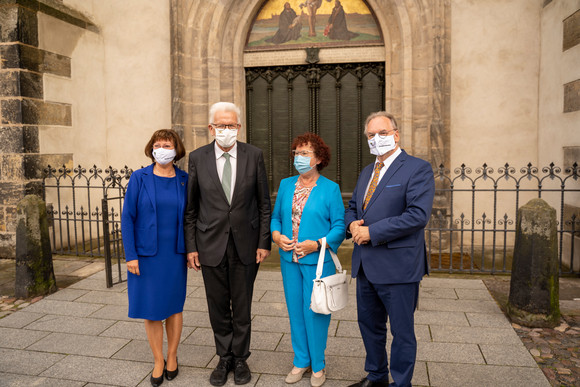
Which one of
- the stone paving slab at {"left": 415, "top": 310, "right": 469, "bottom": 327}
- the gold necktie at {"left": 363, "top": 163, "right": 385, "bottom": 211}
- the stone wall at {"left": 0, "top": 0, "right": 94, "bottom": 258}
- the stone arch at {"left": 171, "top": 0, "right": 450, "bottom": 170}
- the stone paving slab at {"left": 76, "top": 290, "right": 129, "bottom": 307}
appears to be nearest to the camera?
the gold necktie at {"left": 363, "top": 163, "right": 385, "bottom": 211}

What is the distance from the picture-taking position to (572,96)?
20.1 ft

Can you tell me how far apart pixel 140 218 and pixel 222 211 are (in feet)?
1.85

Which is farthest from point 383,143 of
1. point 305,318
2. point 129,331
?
point 129,331

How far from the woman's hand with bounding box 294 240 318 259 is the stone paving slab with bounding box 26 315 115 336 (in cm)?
226

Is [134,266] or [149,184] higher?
[149,184]

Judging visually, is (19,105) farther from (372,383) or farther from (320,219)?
(372,383)

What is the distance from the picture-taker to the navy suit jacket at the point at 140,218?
10.5ft

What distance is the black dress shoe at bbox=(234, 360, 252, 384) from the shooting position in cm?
329

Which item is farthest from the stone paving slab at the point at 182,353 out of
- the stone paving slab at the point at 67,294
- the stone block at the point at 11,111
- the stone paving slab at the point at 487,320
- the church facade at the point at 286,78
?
the stone block at the point at 11,111

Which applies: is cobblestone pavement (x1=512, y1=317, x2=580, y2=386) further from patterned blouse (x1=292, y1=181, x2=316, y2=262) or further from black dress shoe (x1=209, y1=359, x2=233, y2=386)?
black dress shoe (x1=209, y1=359, x2=233, y2=386)

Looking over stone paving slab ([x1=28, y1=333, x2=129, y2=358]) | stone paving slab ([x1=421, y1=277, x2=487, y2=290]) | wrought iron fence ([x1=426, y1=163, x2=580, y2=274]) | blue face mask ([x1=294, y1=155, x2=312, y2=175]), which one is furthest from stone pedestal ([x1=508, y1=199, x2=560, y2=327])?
stone paving slab ([x1=28, y1=333, x2=129, y2=358])

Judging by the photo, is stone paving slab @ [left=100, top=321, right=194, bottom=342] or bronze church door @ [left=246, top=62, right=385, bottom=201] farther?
bronze church door @ [left=246, top=62, right=385, bottom=201]

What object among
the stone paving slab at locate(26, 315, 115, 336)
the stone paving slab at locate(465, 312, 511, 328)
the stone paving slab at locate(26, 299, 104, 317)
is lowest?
the stone paving slab at locate(465, 312, 511, 328)

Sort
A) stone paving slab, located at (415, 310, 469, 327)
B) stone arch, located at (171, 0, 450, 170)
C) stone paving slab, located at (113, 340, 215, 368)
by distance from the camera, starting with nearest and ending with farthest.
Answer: stone paving slab, located at (113, 340, 215, 368) < stone paving slab, located at (415, 310, 469, 327) < stone arch, located at (171, 0, 450, 170)
